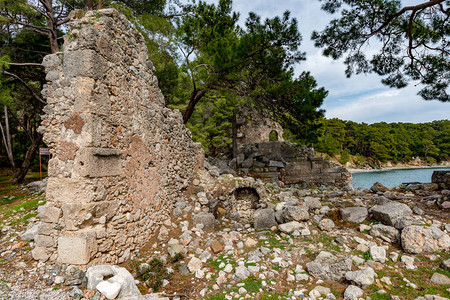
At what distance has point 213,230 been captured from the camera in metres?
5.27

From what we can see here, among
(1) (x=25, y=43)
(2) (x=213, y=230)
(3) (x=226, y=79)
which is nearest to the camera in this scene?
(2) (x=213, y=230)

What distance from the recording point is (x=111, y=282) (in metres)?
2.79

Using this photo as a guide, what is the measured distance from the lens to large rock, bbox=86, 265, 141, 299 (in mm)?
2695

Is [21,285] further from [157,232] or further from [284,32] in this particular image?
[284,32]

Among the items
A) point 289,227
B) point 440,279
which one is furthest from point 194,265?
point 440,279

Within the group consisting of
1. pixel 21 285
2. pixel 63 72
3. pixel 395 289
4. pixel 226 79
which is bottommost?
pixel 395 289

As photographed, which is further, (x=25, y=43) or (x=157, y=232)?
(x=25, y=43)

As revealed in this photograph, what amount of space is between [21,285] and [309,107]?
311 inches

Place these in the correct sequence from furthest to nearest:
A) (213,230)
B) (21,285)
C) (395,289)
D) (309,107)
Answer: (309,107)
(213,230)
(395,289)
(21,285)

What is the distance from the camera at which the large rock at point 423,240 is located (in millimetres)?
4055

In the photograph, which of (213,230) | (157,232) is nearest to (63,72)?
(157,232)

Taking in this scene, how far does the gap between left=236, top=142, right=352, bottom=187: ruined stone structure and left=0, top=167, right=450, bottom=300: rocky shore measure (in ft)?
19.8

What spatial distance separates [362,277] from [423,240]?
6.67 ft

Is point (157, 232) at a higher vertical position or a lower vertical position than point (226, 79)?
lower
